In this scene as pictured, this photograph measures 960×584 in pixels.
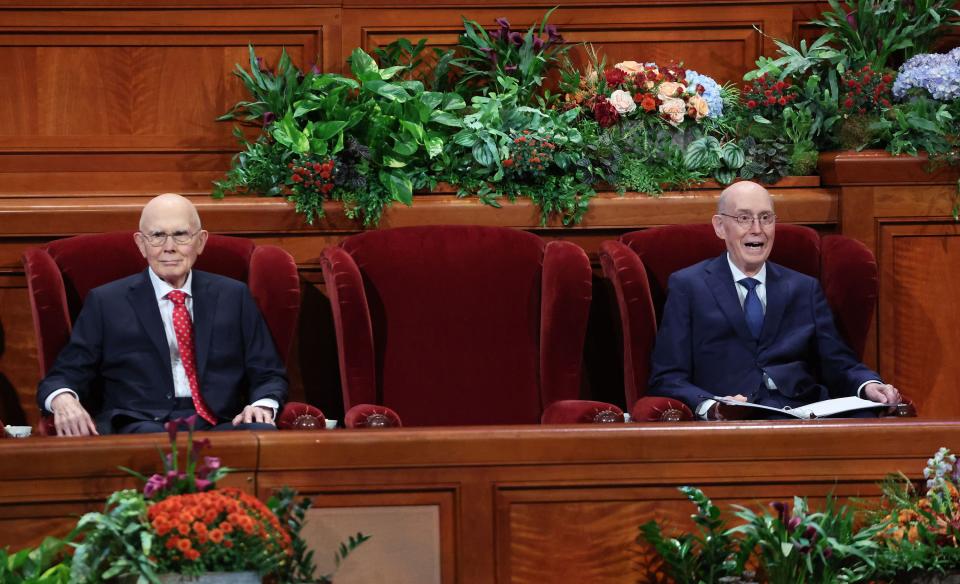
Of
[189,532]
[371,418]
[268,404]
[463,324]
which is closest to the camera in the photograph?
[189,532]

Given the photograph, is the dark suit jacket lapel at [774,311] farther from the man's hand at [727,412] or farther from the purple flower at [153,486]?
the purple flower at [153,486]

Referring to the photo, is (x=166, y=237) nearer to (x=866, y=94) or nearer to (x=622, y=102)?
(x=622, y=102)

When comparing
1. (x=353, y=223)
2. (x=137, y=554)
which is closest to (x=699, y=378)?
(x=353, y=223)

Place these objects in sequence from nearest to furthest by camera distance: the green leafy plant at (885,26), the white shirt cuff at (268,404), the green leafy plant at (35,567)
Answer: the green leafy plant at (35,567) → the white shirt cuff at (268,404) → the green leafy plant at (885,26)

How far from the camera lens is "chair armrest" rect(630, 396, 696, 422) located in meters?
3.66

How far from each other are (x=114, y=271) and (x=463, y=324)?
3.26ft

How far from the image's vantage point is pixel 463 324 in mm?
4195

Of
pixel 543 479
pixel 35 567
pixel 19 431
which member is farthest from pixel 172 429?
pixel 19 431

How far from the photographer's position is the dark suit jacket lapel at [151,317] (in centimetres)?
385

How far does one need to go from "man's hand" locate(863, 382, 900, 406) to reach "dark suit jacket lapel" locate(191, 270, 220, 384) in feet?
5.79

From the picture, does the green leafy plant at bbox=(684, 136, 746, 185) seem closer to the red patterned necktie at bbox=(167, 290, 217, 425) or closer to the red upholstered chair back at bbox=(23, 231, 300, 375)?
the red upholstered chair back at bbox=(23, 231, 300, 375)

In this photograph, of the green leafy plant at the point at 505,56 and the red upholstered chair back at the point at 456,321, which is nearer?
the red upholstered chair back at the point at 456,321

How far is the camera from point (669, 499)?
2.88 meters

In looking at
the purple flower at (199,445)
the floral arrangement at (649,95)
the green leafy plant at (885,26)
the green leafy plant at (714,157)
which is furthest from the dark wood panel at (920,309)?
the purple flower at (199,445)
